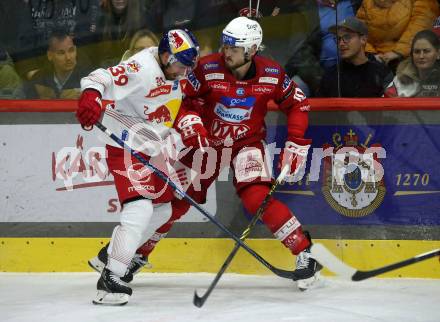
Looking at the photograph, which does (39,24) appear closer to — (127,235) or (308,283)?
(127,235)

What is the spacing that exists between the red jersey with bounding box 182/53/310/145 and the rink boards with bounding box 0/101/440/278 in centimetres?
27

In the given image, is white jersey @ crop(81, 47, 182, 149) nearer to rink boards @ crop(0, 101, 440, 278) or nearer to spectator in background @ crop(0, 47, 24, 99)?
rink boards @ crop(0, 101, 440, 278)

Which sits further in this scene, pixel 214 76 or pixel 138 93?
pixel 214 76

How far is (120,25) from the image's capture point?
5.76 meters

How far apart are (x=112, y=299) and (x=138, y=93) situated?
1.02 meters

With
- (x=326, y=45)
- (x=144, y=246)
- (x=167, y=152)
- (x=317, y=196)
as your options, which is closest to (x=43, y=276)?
(x=144, y=246)

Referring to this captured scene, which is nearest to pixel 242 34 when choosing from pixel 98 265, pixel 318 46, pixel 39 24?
pixel 318 46

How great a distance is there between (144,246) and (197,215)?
1.36 ft

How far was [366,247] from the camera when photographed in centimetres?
564

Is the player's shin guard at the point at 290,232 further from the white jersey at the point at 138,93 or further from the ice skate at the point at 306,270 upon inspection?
the white jersey at the point at 138,93

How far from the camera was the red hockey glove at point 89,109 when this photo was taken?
4.81 metres

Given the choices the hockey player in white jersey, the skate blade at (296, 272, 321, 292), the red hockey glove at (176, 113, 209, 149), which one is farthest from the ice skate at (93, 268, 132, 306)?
the skate blade at (296, 272, 321, 292)

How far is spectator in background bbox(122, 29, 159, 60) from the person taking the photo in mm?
5738

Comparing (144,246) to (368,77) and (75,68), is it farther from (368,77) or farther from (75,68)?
(368,77)
